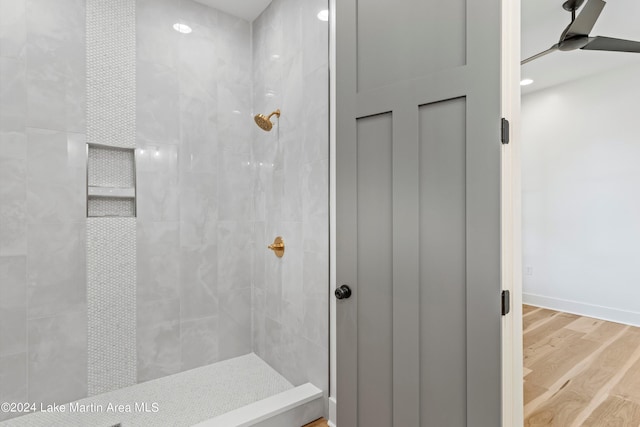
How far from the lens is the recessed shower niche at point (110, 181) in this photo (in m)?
1.94

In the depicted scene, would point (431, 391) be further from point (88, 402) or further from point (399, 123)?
point (88, 402)

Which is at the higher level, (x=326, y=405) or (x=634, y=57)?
(x=634, y=57)

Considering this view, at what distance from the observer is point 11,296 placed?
5.55 feet

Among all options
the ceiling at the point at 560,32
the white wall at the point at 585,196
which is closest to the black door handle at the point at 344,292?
the ceiling at the point at 560,32

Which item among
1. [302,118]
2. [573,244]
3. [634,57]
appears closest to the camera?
[302,118]

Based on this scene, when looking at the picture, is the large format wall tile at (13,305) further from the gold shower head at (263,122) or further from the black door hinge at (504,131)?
the black door hinge at (504,131)

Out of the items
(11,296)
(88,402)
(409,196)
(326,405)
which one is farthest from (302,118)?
(88,402)

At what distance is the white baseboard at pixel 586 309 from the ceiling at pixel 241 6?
165 inches

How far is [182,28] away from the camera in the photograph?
2.19 meters

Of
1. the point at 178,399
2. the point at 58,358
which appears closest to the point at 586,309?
the point at 178,399

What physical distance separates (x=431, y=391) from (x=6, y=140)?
90.9 inches

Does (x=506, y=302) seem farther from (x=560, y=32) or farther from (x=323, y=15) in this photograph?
(x=560, y=32)

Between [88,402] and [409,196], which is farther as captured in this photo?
[88,402]

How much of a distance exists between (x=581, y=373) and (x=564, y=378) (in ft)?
0.57
